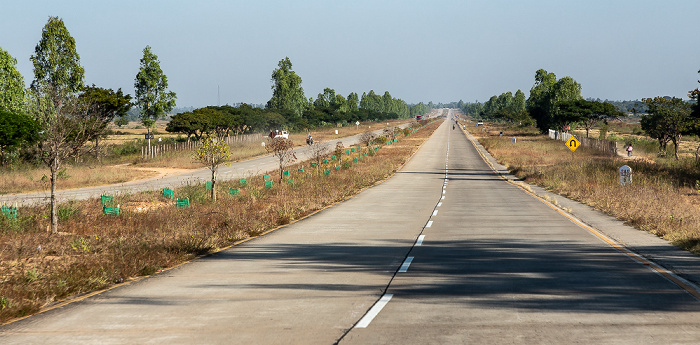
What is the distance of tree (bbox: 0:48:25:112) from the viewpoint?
47.1 meters

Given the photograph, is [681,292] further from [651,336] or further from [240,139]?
[240,139]

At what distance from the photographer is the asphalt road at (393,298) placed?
21.5 ft

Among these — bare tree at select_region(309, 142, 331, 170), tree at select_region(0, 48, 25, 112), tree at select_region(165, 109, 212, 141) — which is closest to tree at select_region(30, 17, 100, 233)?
bare tree at select_region(309, 142, 331, 170)

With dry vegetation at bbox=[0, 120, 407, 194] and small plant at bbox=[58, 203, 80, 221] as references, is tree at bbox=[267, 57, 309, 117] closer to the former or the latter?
dry vegetation at bbox=[0, 120, 407, 194]

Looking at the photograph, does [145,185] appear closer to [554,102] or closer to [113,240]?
[113,240]

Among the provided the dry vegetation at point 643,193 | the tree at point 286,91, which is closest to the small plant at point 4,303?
the dry vegetation at point 643,193

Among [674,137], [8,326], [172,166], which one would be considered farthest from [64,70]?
[674,137]

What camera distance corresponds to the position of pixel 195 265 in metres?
11.4

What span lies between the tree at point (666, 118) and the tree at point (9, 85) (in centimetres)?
6023

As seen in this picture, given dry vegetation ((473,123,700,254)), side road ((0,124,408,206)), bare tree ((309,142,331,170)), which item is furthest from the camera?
bare tree ((309,142,331,170))

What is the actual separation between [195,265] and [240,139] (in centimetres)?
7275

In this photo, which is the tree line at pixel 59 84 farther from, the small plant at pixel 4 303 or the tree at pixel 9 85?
the small plant at pixel 4 303

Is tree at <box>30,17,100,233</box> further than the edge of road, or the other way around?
tree at <box>30,17,100,233</box>

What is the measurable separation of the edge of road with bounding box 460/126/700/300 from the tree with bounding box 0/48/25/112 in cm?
4027
